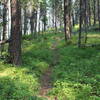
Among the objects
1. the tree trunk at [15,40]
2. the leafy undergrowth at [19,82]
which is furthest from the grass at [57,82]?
the tree trunk at [15,40]

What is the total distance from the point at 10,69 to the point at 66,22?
16047 millimetres

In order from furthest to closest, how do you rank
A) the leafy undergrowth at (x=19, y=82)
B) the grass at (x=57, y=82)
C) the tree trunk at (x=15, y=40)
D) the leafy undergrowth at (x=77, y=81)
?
the tree trunk at (x=15, y=40)
the leafy undergrowth at (x=77, y=81)
the grass at (x=57, y=82)
the leafy undergrowth at (x=19, y=82)

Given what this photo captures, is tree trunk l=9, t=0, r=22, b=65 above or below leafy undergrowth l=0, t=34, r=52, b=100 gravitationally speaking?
above

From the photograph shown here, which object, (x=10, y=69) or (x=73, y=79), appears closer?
(x=73, y=79)

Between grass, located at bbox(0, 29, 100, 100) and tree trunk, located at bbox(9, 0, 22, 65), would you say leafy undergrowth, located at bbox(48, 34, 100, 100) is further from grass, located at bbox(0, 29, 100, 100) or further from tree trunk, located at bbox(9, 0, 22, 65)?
tree trunk, located at bbox(9, 0, 22, 65)

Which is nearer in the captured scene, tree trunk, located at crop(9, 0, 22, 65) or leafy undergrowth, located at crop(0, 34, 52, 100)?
leafy undergrowth, located at crop(0, 34, 52, 100)

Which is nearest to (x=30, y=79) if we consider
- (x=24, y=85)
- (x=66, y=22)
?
(x=24, y=85)

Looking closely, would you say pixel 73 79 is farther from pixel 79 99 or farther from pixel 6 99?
pixel 6 99

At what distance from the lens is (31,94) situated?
34.1ft

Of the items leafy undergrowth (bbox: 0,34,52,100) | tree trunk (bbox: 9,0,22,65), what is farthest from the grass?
tree trunk (bbox: 9,0,22,65)

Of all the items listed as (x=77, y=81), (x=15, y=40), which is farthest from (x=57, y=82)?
(x=15, y=40)

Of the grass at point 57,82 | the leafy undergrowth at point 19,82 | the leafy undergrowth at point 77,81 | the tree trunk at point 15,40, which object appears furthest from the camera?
the tree trunk at point 15,40

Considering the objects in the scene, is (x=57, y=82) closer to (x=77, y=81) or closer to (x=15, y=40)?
(x=77, y=81)

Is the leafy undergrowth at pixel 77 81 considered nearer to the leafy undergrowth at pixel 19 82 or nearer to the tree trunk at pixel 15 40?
the leafy undergrowth at pixel 19 82
